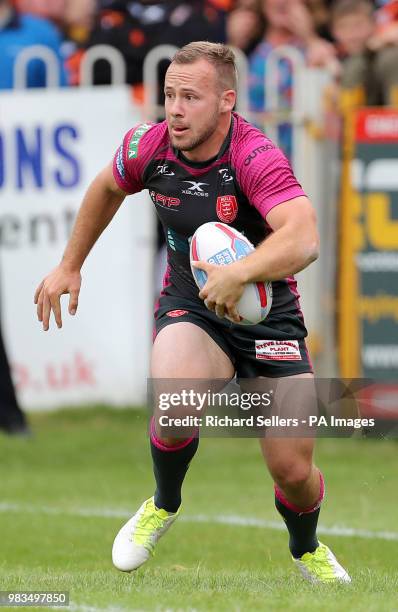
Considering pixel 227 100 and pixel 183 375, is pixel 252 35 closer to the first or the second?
pixel 227 100

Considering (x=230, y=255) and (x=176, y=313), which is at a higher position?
(x=230, y=255)

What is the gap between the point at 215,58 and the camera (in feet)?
20.5

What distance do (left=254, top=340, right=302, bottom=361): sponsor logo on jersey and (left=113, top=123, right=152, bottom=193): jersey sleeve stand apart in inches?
37.0

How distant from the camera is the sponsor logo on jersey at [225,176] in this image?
20.4 feet

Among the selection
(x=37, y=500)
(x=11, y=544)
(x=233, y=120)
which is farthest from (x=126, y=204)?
(x=233, y=120)

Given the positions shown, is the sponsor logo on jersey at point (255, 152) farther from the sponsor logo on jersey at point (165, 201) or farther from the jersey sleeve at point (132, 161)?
the jersey sleeve at point (132, 161)

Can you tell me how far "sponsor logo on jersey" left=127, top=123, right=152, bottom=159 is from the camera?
648 cm

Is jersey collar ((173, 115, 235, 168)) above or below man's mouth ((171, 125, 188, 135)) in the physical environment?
below

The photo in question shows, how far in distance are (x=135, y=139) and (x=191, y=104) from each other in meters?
0.44

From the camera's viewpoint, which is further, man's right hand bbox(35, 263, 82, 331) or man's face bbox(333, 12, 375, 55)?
man's face bbox(333, 12, 375, 55)

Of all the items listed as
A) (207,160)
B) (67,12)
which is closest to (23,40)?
(67,12)

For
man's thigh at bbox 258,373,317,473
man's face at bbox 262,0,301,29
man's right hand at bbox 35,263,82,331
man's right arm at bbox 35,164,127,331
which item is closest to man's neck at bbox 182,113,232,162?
man's right arm at bbox 35,164,127,331

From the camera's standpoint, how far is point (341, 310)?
39.9ft

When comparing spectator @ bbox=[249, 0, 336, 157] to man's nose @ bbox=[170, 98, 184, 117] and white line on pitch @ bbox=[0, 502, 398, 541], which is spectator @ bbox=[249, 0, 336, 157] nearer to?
white line on pitch @ bbox=[0, 502, 398, 541]
